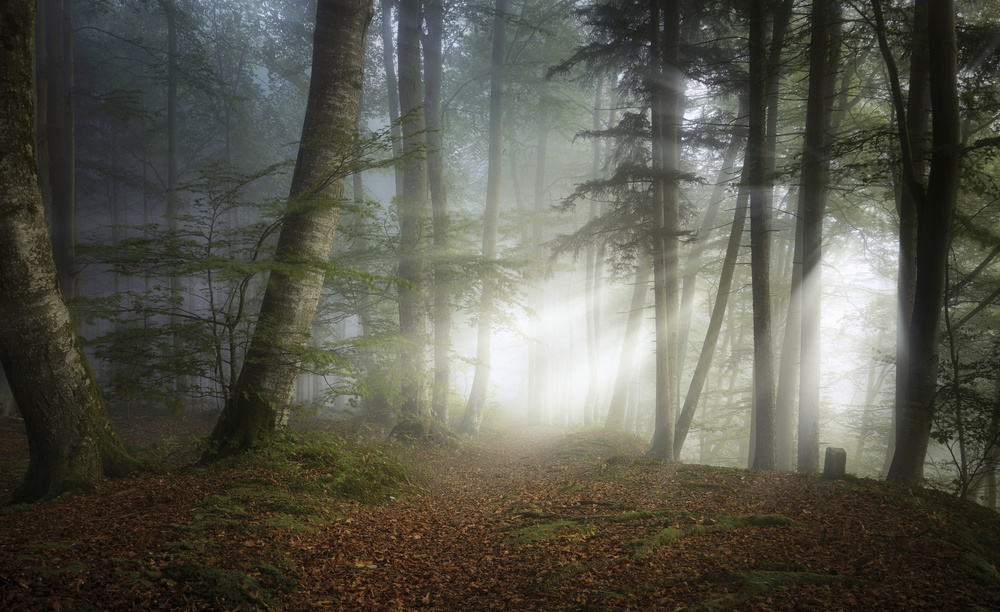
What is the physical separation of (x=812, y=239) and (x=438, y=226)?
7775mm

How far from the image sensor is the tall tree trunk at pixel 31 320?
412 cm

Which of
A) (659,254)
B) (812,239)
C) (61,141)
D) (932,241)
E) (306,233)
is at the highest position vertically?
(61,141)

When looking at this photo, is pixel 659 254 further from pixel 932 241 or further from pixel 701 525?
pixel 701 525

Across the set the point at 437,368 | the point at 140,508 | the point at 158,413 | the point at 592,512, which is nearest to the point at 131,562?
the point at 140,508

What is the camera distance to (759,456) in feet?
27.4

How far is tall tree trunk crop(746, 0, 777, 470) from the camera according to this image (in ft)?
26.6

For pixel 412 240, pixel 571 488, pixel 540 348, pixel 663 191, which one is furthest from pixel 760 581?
Result: pixel 540 348

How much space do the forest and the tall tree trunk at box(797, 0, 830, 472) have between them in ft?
0.24

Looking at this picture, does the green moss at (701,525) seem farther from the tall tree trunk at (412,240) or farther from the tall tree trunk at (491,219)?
the tall tree trunk at (491,219)

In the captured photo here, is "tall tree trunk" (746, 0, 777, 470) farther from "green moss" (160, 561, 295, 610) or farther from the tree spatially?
the tree

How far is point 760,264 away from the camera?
8.33 m

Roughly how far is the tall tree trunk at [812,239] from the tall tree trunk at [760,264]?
0.77 m

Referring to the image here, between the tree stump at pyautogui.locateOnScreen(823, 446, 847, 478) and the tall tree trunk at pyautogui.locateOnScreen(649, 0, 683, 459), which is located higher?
the tall tree trunk at pyautogui.locateOnScreen(649, 0, 683, 459)

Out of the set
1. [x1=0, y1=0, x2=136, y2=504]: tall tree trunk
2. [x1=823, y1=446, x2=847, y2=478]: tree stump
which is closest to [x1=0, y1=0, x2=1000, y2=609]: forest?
[x1=0, y1=0, x2=136, y2=504]: tall tree trunk
